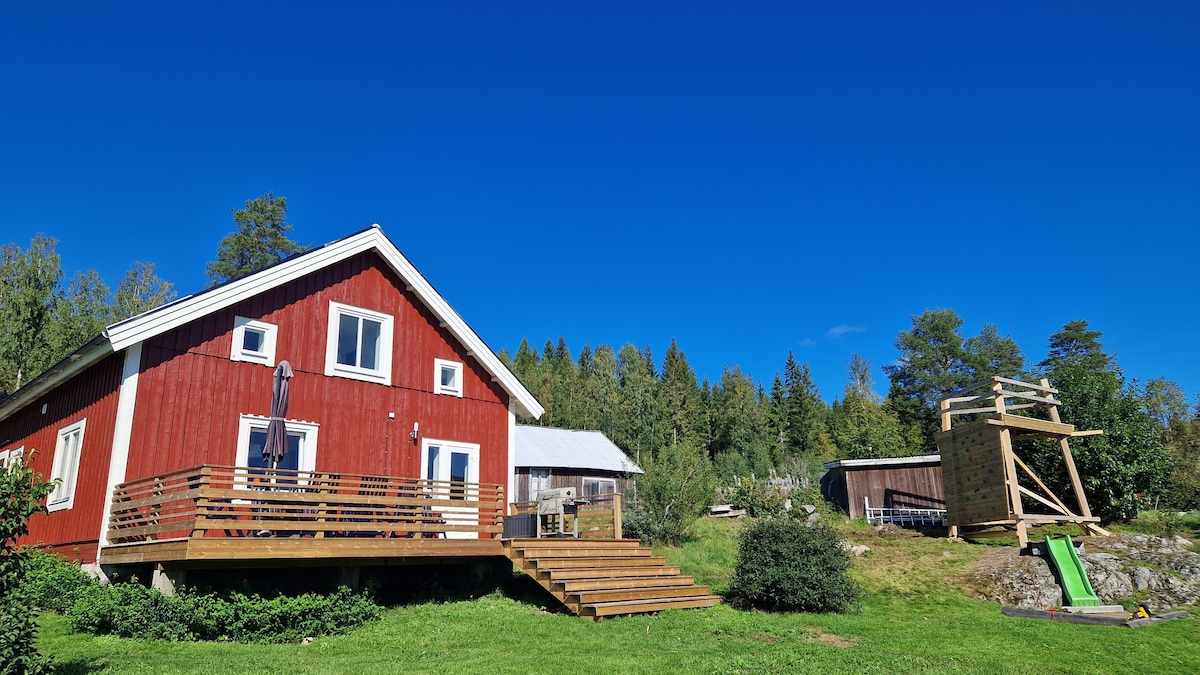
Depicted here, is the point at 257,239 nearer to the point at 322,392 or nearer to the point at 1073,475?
the point at 322,392

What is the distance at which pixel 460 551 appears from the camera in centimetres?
1570

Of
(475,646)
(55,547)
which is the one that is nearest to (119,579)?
(55,547)

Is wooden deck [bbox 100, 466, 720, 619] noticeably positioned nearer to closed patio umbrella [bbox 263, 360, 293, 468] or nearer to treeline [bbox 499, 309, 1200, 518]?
closed patio umbrella [bbox 263, 360, 293, 468]

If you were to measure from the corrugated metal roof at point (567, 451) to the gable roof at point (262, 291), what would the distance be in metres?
14.9

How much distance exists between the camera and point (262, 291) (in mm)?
16828

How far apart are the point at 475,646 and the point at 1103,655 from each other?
9.65m

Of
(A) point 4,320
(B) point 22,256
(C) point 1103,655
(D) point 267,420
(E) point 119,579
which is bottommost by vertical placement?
(C) point 1103,655

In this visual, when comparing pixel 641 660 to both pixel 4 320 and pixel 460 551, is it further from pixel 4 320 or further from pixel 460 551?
pixel 4 320

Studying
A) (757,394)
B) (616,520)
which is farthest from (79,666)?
(757,394)

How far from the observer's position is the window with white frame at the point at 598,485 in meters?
38.4

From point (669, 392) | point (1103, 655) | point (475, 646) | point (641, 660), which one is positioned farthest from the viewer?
point (669, 392)

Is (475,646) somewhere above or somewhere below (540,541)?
below

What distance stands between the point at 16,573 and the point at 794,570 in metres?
12.2

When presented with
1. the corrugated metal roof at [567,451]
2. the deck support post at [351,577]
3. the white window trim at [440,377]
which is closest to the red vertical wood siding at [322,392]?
the white window trim at [440,377]
